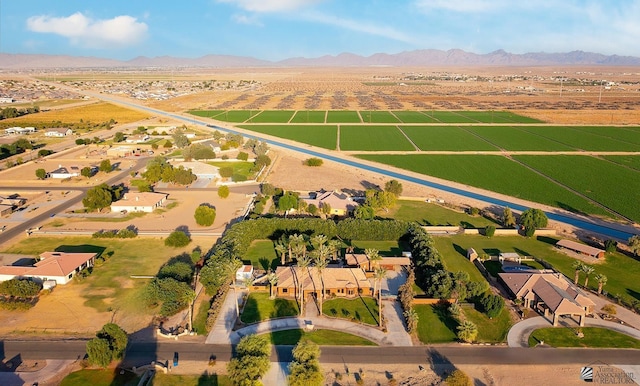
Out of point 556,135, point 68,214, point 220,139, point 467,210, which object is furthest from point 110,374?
point 556,135

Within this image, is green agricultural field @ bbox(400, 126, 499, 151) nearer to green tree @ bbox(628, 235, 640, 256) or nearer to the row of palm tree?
green tree @ bbox(628, 235, 640, 256)

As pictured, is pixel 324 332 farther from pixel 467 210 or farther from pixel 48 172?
pixel 48 172

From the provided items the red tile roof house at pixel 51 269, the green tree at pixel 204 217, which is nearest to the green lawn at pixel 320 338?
the red tile roof house at pixel 51 269

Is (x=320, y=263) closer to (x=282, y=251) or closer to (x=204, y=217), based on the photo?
(x=282, y=251)

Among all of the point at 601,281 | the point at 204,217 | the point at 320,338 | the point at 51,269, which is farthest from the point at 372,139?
the point at 320,338

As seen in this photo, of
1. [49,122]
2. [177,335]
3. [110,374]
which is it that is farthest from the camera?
[49,122]

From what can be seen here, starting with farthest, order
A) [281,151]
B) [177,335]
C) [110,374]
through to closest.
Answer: [281,151]
[177,335]
[110,374]
